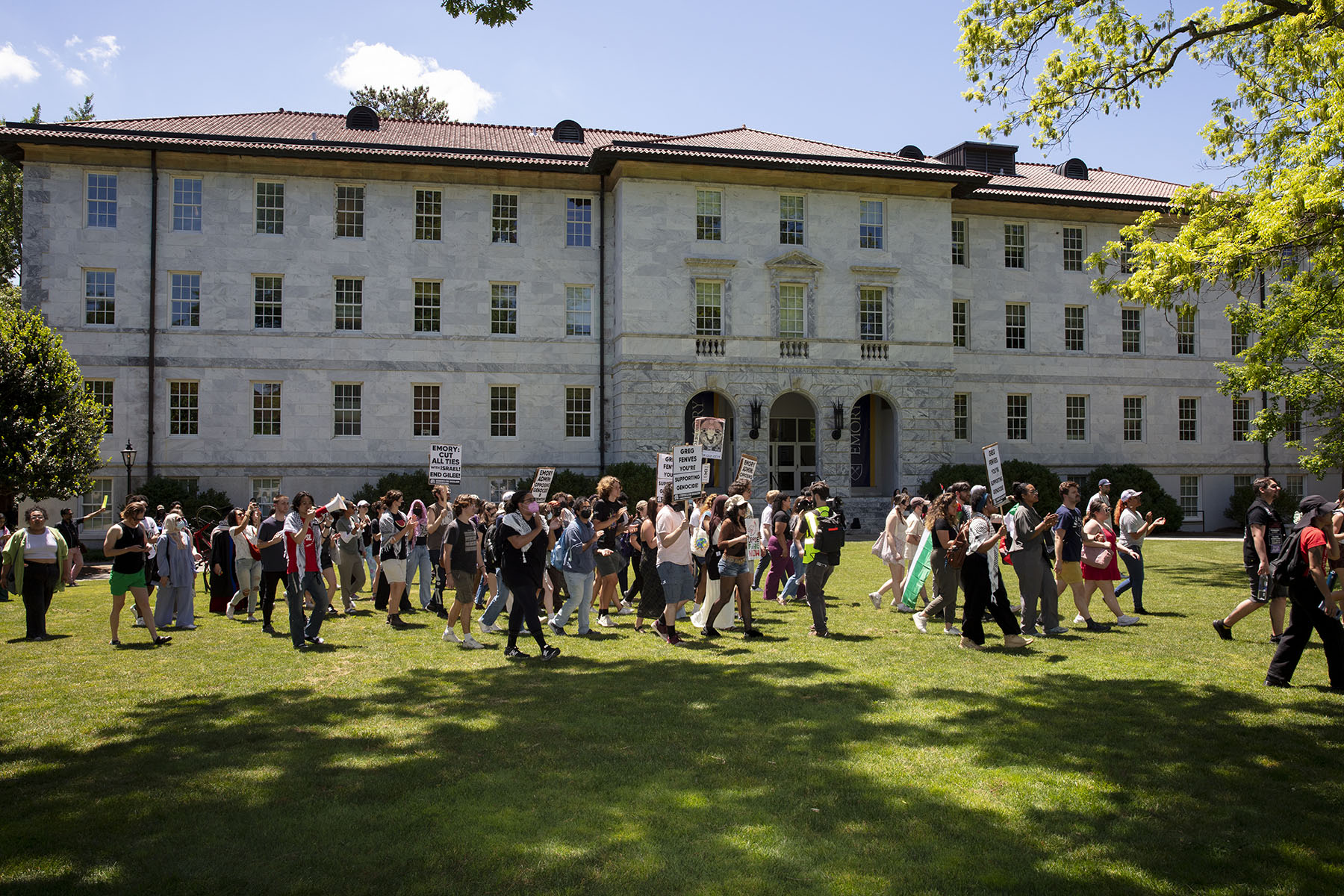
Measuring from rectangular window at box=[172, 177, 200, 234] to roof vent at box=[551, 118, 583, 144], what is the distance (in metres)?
13.8

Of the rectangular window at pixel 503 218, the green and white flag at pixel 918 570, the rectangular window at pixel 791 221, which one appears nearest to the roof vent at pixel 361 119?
the rectangular window at pixel 503 218

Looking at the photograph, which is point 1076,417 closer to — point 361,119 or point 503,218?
point 503,218

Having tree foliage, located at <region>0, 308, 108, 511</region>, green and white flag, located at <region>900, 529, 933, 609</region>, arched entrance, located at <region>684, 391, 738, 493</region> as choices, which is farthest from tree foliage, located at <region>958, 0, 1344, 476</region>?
tree foliage, located at <region>0, 308, 108, 511</region>

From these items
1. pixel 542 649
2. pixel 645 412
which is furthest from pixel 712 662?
pixel 645 412

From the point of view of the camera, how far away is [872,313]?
117 ft

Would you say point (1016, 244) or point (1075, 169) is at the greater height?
point (1075, 169)

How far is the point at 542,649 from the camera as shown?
11.2 metres

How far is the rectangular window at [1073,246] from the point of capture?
39375 millimetres

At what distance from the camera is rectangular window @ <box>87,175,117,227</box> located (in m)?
32.0

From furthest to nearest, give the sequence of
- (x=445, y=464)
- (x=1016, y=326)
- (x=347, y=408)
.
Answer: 1. (x=1016, y=326)
2. (x=347, y=408)
3. (x=445, y=464)

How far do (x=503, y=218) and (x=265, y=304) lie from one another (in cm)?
899

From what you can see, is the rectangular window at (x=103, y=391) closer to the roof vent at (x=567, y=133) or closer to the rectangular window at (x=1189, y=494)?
the roof vent at (x=567, y=133)

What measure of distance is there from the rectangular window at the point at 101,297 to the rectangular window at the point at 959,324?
31.4 m

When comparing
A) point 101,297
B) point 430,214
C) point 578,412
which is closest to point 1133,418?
point 578,412
